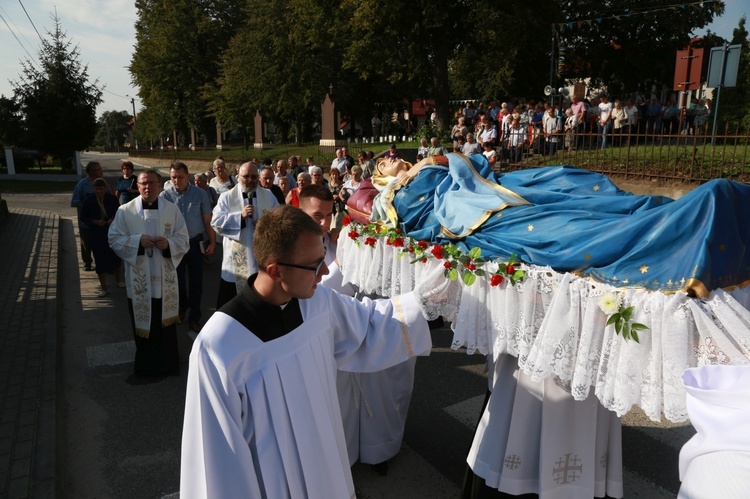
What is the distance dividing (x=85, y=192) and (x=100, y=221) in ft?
4.36

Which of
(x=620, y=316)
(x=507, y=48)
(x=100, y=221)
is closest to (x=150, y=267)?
(x=100, y=221)

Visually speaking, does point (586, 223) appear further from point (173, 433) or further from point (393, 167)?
point (173, 433)

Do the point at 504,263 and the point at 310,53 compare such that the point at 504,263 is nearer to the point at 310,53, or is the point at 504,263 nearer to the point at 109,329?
the point at 109,329

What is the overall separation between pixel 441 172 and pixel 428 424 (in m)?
2.02

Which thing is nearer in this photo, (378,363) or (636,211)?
(378,363)

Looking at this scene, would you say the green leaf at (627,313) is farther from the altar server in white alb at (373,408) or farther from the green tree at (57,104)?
the green tree at (57,104)

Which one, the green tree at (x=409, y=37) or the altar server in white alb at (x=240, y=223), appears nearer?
the altar server in white alb at (x=240, y=223)

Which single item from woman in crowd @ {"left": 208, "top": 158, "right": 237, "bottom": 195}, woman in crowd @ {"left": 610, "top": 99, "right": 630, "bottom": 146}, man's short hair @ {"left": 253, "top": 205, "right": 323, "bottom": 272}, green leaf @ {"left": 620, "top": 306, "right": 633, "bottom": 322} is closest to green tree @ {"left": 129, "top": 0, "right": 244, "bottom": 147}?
woman in crowd @ {"left": 610, "top": 99, "right": 630, "bottom": 146}

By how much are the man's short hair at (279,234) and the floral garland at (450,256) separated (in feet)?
3.77

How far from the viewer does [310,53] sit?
119 feet

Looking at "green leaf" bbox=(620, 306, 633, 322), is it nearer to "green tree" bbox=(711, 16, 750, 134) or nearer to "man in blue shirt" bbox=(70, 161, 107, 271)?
"man in blue shirt" bbox=(70, 161, 107, 271)

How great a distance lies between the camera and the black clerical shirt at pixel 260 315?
2.04 m

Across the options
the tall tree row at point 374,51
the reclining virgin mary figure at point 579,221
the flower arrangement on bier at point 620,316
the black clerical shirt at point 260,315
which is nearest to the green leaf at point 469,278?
the reclining virgin mary figure at point 579,221

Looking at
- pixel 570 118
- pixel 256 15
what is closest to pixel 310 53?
pixel 256 15
